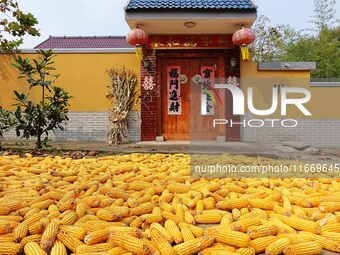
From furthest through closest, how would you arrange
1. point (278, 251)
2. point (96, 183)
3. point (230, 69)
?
1. point (230, 69)
2. point (96, 183)
3. point (278, 251)

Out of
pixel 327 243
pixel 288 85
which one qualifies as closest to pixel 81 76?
pixel 288 85

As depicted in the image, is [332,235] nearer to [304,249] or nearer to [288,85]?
[304,249]

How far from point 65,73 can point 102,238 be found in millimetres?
8982

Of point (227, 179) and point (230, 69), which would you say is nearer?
point (227, 179)

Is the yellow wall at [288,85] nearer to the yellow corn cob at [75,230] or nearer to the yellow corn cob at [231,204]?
the yellow corn cob at [231,204]

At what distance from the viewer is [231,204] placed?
294cm

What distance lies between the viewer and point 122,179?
3.77 metres

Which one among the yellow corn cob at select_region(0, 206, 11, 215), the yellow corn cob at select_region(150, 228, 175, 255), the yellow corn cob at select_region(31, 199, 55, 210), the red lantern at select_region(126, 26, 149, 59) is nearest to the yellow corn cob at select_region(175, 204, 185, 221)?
the yellow corn cob at select_region(150, 228, 175, 255)

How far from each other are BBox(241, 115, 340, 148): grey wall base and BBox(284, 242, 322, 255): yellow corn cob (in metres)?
8.34

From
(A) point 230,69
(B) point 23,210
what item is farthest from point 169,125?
(B) point 23,210

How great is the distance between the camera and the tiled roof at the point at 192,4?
886 cm

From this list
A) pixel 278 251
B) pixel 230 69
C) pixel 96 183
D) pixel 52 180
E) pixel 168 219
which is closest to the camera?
pixel 278 251

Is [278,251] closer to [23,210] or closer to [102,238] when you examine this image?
[102,238]

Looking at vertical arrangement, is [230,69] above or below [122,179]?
above
